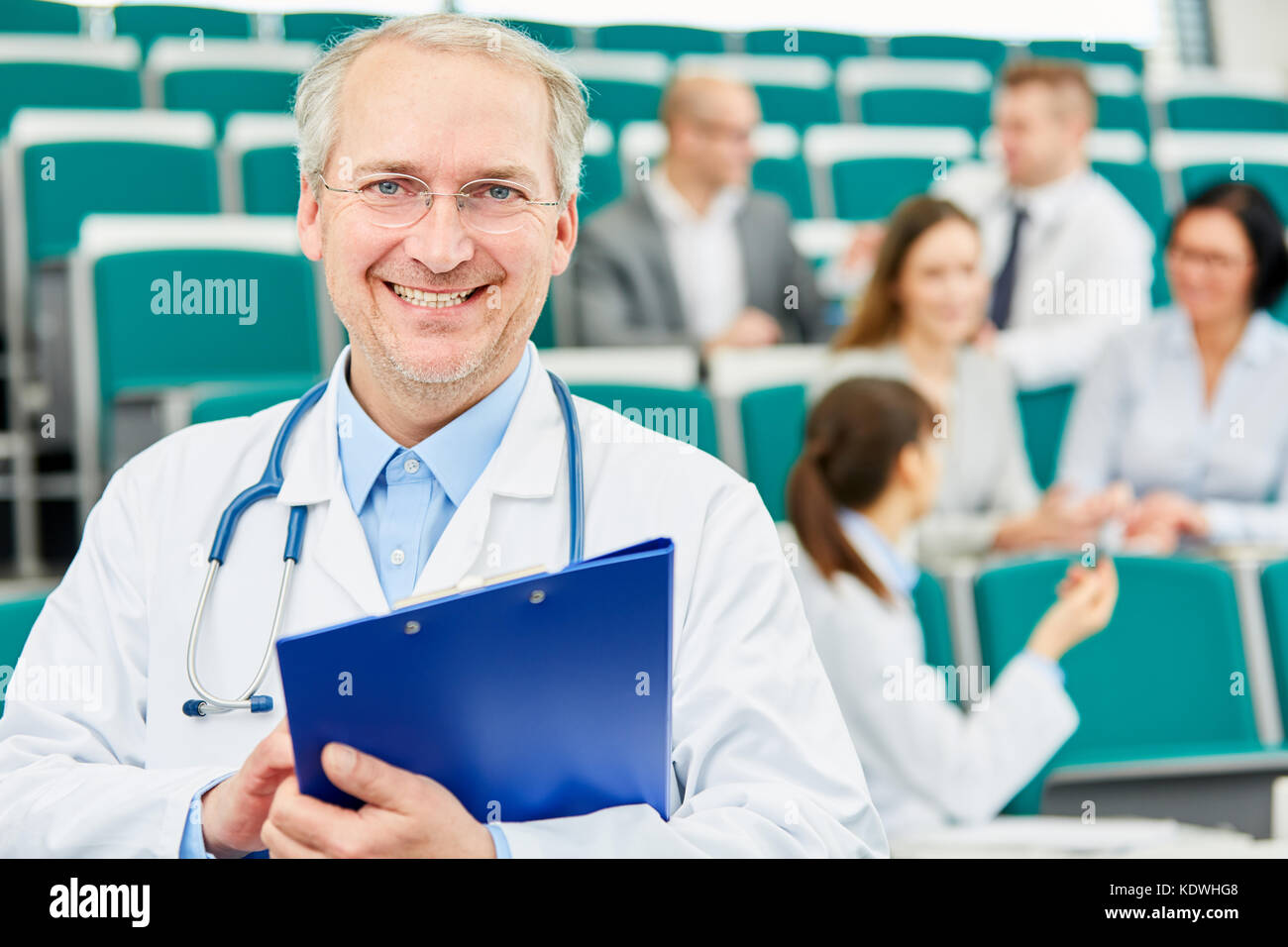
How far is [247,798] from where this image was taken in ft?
2.35

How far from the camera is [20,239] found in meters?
2.20

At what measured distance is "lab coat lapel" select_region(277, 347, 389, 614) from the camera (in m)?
0.86

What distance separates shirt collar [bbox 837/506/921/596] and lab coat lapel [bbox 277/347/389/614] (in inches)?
27.1

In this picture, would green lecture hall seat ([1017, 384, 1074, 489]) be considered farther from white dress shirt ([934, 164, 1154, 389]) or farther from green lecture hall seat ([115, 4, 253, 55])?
green lecture hall seat ([115, 4, 253, 55])

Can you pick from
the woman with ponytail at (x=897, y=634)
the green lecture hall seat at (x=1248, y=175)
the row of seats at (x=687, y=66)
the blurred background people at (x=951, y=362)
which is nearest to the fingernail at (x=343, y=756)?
the woman with ponytail at (x=897, y=634)

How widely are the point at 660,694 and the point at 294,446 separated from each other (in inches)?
14.9

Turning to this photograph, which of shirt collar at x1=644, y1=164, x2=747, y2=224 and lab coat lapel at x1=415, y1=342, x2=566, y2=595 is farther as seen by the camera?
shirt collar at x1=644, y1=164, x2=747, y2=224

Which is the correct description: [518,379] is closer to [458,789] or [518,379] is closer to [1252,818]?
[458,789]

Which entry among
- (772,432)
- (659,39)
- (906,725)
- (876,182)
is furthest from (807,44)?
(906,725)

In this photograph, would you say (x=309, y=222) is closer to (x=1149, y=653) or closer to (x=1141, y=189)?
(x=1149, y=653)

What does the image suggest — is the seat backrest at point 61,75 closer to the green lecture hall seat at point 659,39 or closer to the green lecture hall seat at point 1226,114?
the green lecture hall seat at point 659,39

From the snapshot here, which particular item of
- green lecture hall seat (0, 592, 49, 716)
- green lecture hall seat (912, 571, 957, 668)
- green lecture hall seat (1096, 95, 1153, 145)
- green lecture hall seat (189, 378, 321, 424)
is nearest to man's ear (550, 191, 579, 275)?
green lecture hall seat (189, 378, 321, 424)

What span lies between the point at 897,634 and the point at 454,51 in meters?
0.80

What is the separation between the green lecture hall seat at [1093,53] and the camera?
3707mm
